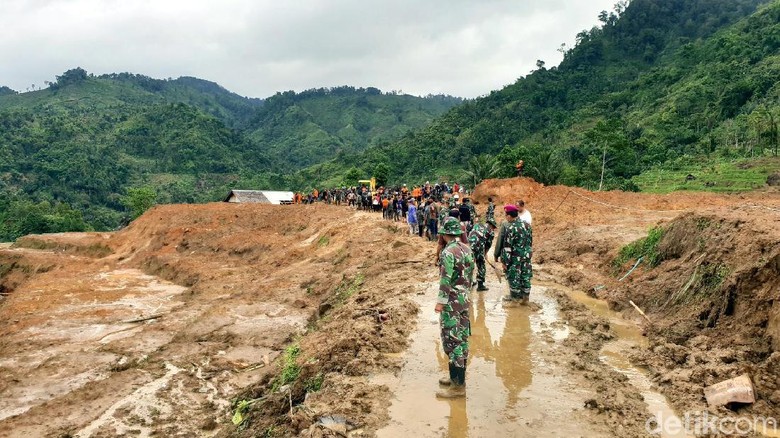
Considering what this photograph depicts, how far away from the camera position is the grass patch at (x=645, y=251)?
34.7 feet

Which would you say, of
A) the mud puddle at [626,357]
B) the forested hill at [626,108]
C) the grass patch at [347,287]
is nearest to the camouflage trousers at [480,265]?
the mud puddle at [626,357]

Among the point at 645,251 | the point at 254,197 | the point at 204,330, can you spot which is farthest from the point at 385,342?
the point at 254,197

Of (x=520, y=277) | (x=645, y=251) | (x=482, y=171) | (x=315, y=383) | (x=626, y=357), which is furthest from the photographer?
(x=482, y=171)

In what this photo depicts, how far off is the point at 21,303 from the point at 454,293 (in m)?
19.9

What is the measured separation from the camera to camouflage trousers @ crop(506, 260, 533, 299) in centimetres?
921

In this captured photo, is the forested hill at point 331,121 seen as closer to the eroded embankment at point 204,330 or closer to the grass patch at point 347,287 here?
the eroded embankment at point 204,330

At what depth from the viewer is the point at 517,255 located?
9.14 m

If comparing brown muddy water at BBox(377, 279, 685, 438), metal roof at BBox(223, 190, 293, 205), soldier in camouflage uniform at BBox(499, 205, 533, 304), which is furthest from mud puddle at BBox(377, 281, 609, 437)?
metal roof at BBox(223, 190, 293, 205)

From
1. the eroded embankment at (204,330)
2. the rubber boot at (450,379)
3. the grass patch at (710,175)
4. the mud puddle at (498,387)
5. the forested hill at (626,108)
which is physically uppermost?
the forested hill at (626,108)

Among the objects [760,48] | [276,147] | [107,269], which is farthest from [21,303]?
[276,147]

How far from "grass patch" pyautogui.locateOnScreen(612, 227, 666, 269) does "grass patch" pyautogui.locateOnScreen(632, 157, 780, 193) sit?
64.7 feet

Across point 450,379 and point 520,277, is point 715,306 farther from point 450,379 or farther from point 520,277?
point 450,379

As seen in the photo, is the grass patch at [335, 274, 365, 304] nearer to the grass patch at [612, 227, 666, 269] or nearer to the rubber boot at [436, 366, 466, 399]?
the grass patch at [612, 227, 666, 269]

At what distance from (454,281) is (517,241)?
149 inches
